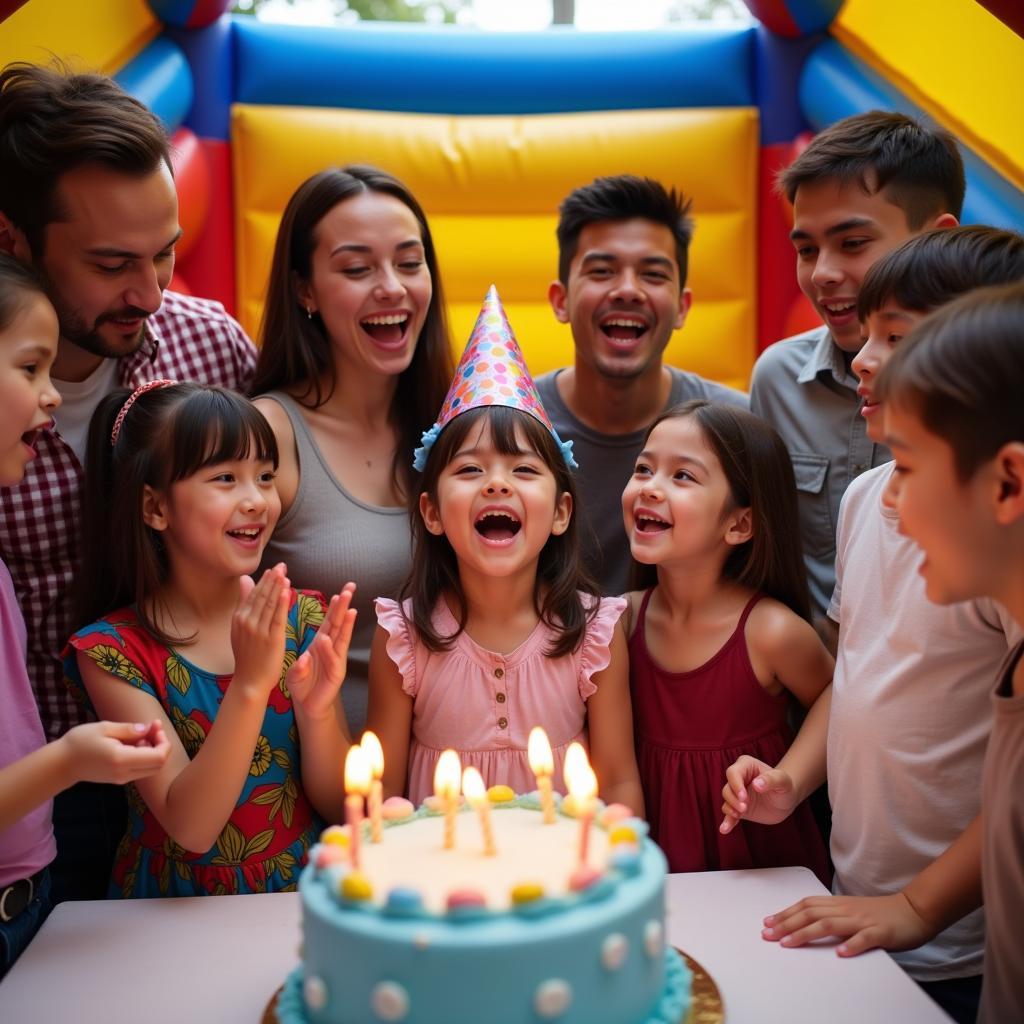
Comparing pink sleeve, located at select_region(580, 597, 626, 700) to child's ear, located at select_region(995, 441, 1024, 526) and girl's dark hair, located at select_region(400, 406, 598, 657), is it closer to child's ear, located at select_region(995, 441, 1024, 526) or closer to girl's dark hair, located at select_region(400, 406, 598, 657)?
girl's dark hair, located at select_region(400, 406, 598, 657)

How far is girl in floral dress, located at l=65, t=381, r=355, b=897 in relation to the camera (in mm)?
1600

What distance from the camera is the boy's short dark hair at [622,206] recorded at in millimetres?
2539

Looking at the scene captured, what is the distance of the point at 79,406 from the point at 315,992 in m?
1.30

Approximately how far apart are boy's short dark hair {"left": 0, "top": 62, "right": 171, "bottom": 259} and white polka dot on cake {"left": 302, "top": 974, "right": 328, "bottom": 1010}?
1359 millimetres

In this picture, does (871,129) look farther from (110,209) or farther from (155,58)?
(155,58)

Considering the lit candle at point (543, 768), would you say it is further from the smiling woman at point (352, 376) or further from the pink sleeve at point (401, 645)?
the smiling woman at point (352, 376)

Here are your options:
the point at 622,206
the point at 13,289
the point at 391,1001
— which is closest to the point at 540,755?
the point at 391,1001

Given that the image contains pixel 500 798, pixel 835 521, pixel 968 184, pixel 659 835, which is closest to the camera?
pixel 500 798

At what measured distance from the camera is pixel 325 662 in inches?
62.4

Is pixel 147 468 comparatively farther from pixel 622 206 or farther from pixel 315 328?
pixel 622 206

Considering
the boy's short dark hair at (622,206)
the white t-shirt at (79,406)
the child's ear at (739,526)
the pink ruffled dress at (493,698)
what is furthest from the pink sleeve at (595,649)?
the boy's short dark hair at (622,206)

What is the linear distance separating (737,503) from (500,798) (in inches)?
31.0

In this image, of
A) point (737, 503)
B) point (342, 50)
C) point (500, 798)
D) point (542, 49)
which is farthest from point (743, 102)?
point (500, 798)

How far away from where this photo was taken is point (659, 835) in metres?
1.89
